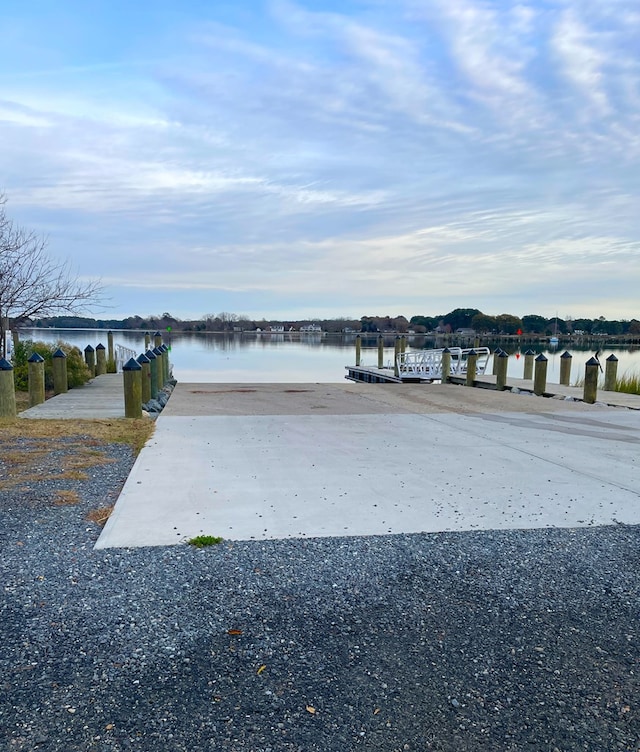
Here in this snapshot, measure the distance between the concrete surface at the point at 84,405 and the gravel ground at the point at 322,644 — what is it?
17.9ft

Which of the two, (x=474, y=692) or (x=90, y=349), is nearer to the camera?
(x=474, y=692)

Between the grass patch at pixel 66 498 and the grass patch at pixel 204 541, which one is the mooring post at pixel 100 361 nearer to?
the grass patch at pixel 66 498

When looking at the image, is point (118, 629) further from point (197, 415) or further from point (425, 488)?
point (197, 415)

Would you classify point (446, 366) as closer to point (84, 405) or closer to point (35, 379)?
point (84, 405)

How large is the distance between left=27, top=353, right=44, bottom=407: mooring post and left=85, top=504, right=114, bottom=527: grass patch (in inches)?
256

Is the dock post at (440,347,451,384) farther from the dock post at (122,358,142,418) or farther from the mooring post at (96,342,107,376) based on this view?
the dock post at (122,358,142,418)

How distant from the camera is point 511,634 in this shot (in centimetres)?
291

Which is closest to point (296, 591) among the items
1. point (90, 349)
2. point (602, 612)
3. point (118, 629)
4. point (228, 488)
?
point (118, 629)

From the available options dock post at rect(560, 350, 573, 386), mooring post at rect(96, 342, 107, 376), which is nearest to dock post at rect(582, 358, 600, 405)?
dock post at rect(560, 350, 573, 386)

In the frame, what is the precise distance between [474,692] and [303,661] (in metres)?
0.73

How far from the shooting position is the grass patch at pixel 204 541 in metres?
3.94

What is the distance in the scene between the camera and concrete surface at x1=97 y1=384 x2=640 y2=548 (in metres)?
4.46

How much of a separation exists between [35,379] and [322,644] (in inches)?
359

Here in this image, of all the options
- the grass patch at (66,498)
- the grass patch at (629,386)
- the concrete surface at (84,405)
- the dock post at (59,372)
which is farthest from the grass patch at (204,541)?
the grass patch at (629,386)
